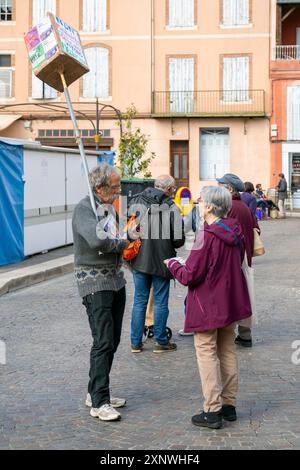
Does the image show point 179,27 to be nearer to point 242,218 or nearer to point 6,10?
point 6,10

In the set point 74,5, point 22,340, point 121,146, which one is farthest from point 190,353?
point 74,5

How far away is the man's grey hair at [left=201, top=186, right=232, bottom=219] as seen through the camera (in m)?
5.31

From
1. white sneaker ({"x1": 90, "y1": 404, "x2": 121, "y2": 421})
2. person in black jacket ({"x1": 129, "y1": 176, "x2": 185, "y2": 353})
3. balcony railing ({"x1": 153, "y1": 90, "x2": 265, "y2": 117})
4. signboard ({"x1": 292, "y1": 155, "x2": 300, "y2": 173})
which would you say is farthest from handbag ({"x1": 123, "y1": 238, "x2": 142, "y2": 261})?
signboard ({"x1": 292, "y1": 155, "x2": 300, "y2": 173})

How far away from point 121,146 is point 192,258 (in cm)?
2279

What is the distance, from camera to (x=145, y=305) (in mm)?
7543

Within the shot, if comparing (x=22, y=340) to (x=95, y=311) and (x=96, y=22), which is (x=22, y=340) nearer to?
(x=95, y=311)

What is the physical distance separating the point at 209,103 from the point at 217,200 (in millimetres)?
30689

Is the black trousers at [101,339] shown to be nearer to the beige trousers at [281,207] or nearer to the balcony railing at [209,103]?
the beige trousers at [281,207]

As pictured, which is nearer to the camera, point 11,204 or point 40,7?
point 11,204

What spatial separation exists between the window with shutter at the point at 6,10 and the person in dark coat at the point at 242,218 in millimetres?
30776

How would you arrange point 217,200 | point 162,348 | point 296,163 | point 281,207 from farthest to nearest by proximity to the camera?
point 296,163
point 281,207
point 162,348
point 217,200

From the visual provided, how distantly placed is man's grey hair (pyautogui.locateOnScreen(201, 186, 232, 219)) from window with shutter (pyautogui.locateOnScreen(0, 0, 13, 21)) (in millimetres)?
33008

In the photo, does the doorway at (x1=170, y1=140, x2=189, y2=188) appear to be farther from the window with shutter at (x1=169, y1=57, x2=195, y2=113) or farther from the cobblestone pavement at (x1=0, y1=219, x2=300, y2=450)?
the cobblestone pavement at (x1=0, y1=219, x2=300, y2=450)

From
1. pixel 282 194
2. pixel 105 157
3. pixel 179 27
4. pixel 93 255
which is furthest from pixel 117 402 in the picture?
pixel 179 27
